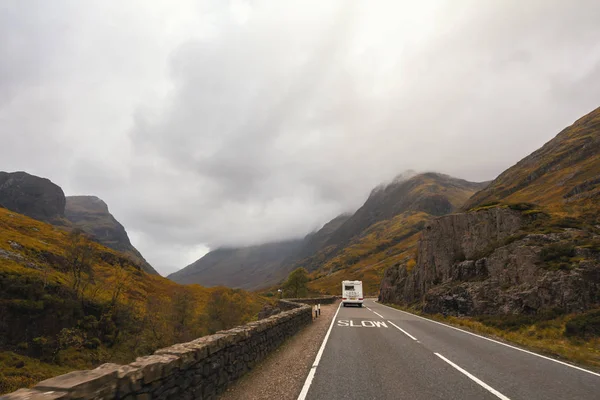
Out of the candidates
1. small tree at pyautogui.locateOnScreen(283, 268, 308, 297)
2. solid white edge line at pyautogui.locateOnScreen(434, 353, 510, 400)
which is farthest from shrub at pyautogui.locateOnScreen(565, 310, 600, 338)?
small tree at pyautogui.locateOnScreen(283, 268, 308, 297)

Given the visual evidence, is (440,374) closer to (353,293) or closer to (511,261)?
(511,261)

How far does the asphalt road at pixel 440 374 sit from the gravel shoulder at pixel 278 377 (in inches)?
15.8

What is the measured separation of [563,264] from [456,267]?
12.5 meters

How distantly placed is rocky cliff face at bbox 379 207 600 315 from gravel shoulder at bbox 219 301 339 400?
634 inches

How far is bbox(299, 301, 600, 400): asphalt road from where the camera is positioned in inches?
275

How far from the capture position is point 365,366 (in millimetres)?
9516

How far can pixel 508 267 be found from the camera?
936 inches

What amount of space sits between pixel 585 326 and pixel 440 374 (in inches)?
493

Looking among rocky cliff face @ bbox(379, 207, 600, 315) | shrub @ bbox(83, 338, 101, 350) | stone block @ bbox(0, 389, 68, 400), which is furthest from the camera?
shrub @ bbox(83, 338, 101, 350)

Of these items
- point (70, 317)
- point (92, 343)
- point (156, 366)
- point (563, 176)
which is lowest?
point (92, 343)

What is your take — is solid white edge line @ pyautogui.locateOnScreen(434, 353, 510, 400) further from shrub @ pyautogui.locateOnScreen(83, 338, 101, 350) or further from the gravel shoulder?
shrub @ pyautogui.locateOnScreen(83, 338, 101, 350)

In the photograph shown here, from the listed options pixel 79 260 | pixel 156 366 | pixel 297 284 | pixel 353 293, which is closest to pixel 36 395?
pixel 156 366

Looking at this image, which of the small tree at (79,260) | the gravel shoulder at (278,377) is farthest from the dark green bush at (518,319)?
the small tree at (79,260)

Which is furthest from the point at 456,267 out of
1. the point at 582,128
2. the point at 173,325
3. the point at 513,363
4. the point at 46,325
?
the point at 582,128
